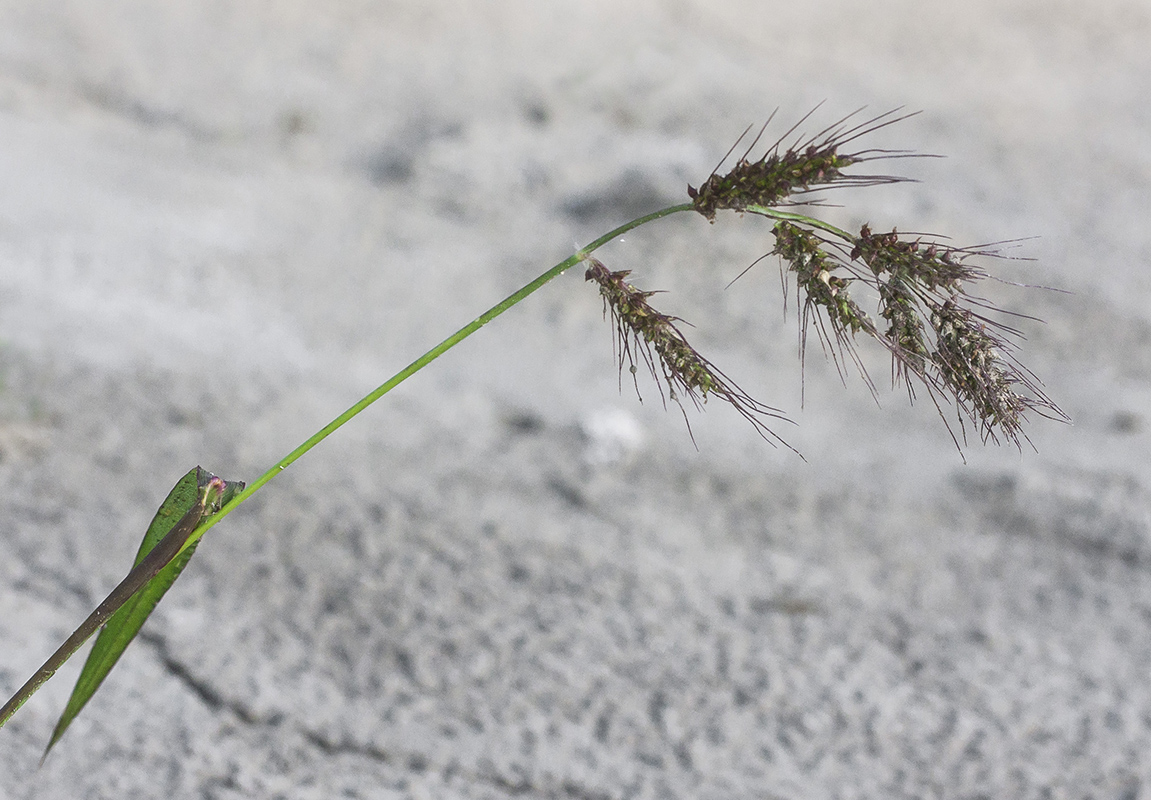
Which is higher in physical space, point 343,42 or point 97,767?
point 343,42

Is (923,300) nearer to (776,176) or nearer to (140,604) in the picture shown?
(776,176)

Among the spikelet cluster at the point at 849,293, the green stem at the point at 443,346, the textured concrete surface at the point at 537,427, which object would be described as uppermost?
the textured concrete surface at the point at 537,427

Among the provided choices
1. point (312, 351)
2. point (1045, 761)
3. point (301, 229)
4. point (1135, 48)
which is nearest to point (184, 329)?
point (312, 351)

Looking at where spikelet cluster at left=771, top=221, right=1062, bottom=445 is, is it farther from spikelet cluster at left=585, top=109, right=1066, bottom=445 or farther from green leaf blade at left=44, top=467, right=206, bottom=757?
green leaf blade at left=44, top=467, right=206, bottom=757

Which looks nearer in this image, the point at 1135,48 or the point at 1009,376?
the point at 1009,376

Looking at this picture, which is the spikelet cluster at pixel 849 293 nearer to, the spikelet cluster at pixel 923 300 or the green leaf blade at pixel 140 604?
the spikelet cluster at pixel 923 300

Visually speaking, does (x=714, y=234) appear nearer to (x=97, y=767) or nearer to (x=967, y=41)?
(x=967, y=41)

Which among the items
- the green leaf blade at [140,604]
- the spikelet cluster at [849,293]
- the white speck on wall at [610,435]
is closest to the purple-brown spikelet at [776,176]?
the spikelet cluster at [849,293]

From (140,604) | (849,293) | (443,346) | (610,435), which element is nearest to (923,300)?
(849,293)

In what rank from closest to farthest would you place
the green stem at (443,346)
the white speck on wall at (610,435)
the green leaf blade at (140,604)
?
1. the green stem at (443,346)
2. the green leaf blade at (140,604)
3. the white speck on wall at (610,435)
